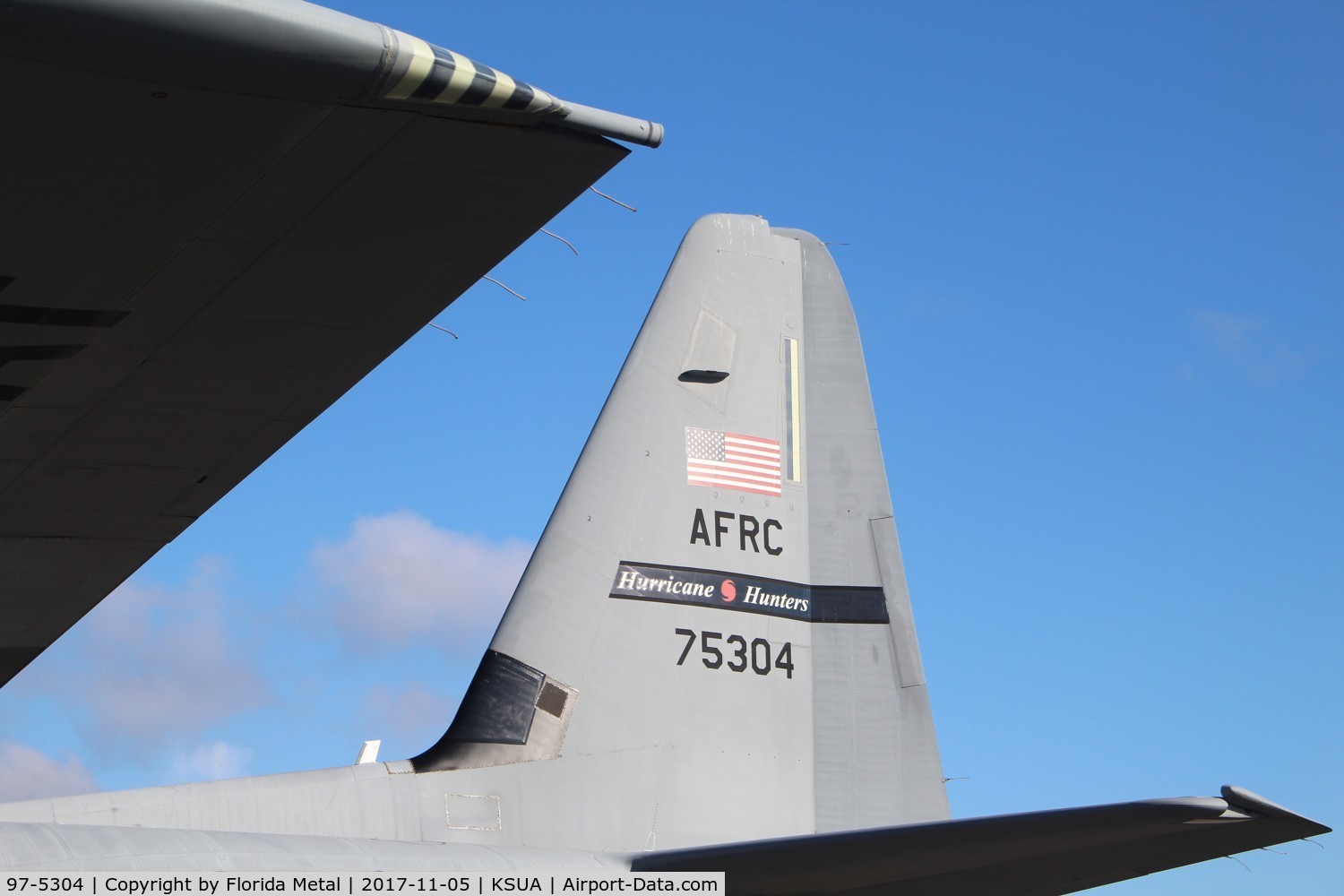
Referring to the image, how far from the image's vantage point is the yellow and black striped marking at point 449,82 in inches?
125

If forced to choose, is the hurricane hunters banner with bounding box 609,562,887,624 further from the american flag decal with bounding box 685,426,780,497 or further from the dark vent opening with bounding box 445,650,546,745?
the dark vent opening with bounding box 445,650,546,745

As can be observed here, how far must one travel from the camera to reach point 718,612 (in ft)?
29.6

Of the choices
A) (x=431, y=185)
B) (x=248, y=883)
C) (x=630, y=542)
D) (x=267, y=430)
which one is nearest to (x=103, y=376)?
(x=267, y=430)

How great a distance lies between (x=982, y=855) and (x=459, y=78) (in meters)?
4.61

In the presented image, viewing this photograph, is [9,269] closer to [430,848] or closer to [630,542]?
[430,848]

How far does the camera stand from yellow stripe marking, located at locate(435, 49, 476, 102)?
10.6 ft

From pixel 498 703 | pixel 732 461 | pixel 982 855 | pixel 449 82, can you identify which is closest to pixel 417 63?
pixel 449 82

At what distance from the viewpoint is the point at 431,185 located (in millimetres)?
3889

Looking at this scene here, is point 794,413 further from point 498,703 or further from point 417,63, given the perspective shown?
point 417,63

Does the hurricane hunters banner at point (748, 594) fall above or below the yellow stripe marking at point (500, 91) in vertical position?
above

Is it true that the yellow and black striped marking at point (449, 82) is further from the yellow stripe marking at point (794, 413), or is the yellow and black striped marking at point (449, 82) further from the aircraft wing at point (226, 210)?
the yellow stripe marking at point (794, 413)

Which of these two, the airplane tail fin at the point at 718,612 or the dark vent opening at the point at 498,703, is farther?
the airplane tail fin at the point at 718,612

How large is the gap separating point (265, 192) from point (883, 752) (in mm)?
6512

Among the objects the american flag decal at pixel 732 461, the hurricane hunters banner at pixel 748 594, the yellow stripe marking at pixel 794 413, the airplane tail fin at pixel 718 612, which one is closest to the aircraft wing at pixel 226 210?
the airplane tail fin at pixel 718 612
